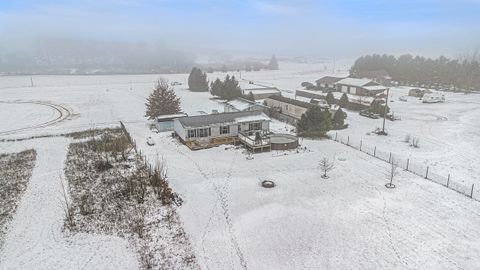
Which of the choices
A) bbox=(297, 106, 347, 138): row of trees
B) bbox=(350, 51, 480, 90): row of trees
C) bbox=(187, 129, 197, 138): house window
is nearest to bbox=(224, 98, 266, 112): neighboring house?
bbox=(297, 106, 347, 138): row of trees

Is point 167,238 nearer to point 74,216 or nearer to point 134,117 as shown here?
point 74,216

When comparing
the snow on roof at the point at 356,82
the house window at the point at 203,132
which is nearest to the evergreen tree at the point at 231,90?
the house window at the point at 203,132

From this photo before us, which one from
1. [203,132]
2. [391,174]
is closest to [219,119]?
[203,132]

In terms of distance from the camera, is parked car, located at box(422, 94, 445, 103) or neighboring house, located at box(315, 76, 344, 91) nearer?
parked car, located at box(422, 94, 445, 103)

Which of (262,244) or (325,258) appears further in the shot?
(262,244)

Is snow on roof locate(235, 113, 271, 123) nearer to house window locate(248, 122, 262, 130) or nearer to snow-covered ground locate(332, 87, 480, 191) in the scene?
house window locate(248, 122, 262, 130)

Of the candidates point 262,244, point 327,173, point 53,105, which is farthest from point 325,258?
point 53,105

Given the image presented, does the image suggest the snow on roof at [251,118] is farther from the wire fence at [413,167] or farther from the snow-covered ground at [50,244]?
the snow-covered ground at [50,244]
